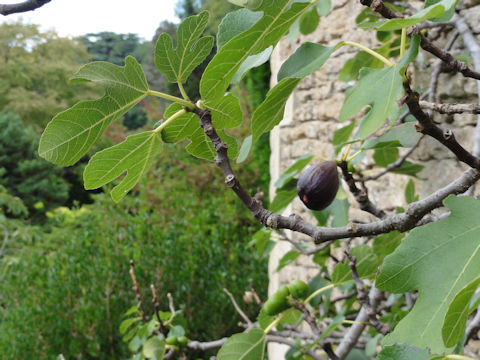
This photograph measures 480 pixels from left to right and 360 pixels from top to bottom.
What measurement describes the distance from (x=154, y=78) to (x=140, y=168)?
1787cm

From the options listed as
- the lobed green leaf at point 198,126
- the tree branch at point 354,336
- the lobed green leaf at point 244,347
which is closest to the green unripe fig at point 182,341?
the tree branch at point 354,336

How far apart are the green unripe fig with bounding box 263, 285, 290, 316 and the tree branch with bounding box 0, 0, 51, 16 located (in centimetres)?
71

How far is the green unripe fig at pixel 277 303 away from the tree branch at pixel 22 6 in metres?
0.71

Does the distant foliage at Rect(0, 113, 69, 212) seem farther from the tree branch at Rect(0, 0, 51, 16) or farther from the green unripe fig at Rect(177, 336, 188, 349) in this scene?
the tree branch at Rect(0, 0, 51, 16)

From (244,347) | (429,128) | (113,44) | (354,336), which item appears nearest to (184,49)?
(429,128)

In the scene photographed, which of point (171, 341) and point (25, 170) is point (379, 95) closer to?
point (171, 341)

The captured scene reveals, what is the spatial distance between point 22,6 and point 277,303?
734mm

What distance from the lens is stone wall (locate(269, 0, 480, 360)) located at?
5.63 ft

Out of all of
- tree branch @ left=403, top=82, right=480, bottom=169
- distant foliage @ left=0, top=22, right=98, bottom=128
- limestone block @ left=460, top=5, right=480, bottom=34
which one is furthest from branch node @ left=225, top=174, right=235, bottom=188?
distant foliage @ left=0, top=22, right=98, bottom=128

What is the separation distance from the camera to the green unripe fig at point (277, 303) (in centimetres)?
99

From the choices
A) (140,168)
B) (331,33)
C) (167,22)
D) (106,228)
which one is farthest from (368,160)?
(167,22)

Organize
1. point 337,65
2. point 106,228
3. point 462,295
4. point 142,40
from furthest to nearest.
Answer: point 142,40 < point 106,228 < point 337,65 < point 462,295

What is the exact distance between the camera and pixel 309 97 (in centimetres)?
302

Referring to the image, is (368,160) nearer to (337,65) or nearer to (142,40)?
(337,65)
